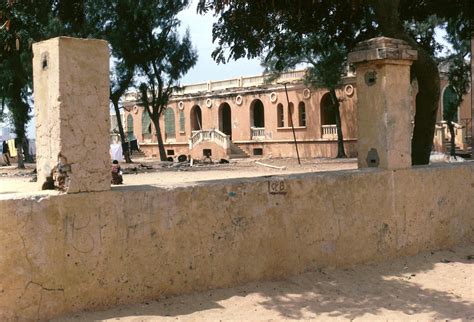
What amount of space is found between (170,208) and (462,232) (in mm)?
4545

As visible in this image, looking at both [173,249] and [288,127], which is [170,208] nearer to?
[173,249]

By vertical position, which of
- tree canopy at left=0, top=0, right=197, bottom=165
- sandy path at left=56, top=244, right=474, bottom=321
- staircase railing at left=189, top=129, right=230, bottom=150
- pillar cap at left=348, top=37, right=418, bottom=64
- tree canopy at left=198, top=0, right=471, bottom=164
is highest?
tree canopy at left=0, top=0, right=197, bottom=165

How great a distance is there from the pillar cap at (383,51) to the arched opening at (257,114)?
99.7 ft

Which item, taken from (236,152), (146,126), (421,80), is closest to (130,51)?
(236,152)

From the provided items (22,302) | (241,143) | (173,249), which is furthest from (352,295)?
(241,143)

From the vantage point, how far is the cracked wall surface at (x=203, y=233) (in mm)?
4379

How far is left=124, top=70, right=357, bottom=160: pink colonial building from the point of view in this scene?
107 ft

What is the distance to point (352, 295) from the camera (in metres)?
5.52

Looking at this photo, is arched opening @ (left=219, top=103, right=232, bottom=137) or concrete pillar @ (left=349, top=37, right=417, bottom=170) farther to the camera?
arched opening @ (left=219, top=103, right=232, bottom=137)

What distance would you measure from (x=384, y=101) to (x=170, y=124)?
37.6 meters

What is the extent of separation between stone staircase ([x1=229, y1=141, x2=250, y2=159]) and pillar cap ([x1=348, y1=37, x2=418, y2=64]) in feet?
95.4

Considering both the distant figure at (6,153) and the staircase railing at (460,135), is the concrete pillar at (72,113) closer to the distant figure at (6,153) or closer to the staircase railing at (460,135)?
the staircase railing at (460,135)

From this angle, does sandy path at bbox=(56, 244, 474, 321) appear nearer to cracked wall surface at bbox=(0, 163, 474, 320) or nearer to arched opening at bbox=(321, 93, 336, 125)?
cracked wall surface at bbox=(0, 163, 474, 320)

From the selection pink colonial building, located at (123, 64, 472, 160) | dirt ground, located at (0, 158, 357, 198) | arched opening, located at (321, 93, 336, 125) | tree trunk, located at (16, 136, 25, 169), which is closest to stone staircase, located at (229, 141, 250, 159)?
pink colonial building, located at (123, 64, 472, 160)
